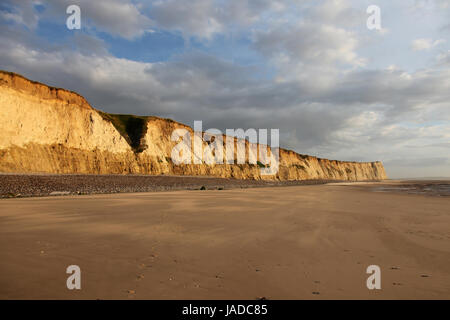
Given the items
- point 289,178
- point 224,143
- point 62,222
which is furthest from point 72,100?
point 289,178

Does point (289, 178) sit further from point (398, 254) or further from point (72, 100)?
point (398, 254)

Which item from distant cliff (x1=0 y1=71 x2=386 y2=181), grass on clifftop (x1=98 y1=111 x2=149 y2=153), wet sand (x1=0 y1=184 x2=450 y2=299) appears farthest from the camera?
grass on clifftop (x1=98 y1=111 x2=149 y2=153)

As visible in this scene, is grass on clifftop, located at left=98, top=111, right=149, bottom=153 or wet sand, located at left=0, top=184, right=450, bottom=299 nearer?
wet sand, located at left=0, top=184, right=450, bottom=299

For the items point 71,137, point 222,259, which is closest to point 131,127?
point 71,137

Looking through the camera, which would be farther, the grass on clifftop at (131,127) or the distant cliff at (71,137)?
the grass on clifftop at (131,127)

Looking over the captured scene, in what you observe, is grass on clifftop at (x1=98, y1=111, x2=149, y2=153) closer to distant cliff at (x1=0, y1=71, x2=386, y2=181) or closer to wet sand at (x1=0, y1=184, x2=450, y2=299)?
distant cliff at (x1=0, y1=71, x2=386, y2=181)

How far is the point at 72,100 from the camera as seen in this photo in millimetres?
40031

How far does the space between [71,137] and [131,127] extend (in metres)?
18.7

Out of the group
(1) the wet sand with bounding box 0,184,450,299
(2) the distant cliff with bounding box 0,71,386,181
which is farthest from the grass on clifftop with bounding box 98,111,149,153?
(1) the wet sand with bounding box 0,184,450,299

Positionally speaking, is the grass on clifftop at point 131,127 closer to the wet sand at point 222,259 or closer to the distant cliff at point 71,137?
the distant cliff at point 71,137

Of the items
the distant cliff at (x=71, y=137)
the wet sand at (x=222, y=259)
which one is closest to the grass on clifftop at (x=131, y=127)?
the distant cliff at (x=71, y=137)

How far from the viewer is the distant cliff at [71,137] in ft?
99.9

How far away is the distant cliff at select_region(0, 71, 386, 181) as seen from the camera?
99.9 ft

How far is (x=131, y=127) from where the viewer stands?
55781 millimetres
